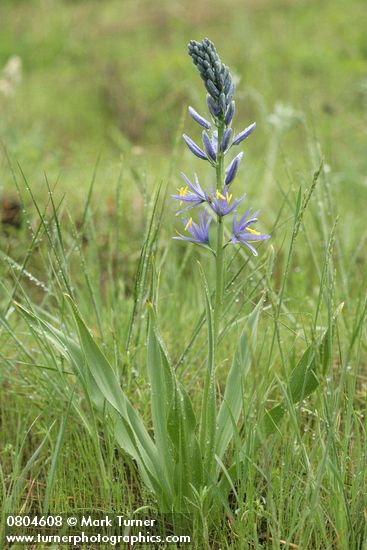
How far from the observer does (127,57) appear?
7828mm

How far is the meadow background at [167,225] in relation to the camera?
82.7 inches

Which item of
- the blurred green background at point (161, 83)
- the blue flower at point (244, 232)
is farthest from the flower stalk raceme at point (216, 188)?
the blurred green background at point (161, 83)

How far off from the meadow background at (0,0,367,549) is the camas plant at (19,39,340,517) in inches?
3.1

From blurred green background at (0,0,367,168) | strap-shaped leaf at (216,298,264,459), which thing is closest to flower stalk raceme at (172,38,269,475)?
strap-shaped leaf at (216,298,264,459)

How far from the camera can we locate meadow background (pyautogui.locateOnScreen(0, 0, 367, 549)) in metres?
2.10

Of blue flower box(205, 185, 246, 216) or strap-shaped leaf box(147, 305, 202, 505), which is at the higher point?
blue flower box(205, 185, 246, 216)

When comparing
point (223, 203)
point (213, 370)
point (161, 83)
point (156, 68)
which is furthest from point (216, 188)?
point (156, 68)

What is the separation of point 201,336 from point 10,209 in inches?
75.3

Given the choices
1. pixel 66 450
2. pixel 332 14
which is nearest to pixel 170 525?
pixel 66 450

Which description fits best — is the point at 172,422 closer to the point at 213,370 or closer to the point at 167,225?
the point at 213,370

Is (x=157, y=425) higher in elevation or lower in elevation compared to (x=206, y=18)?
lower

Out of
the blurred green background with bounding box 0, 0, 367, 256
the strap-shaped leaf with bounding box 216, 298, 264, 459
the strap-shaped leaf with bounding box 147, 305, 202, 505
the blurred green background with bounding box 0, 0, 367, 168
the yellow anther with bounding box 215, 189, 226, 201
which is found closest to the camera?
the yellow anther with bounding box 215, 189, 226, 201

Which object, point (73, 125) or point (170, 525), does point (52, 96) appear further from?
point (170, 525)

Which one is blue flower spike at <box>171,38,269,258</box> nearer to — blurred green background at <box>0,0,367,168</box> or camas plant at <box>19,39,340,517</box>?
camas plant at <box>19,39,340,517</box>
